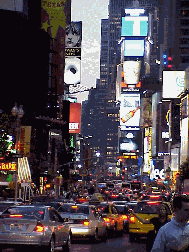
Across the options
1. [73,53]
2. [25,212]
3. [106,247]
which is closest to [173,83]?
[73,53]

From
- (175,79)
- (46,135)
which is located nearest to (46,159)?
(46,135)

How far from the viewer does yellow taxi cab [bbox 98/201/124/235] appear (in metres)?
31.3

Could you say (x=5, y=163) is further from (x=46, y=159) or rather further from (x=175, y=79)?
(x=175, y=79)

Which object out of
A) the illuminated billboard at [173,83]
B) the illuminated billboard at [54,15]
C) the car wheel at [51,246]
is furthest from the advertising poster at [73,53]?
the car wheel at [51,246]

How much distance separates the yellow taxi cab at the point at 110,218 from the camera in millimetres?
31312

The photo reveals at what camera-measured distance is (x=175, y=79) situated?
164m

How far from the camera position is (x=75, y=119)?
382ft

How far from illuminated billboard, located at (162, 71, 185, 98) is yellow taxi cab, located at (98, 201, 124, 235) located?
13188 centimetres

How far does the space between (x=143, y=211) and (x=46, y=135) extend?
75519 mm

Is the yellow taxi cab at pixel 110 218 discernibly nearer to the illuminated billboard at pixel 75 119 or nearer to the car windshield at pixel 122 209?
the car windshield at pixel 122 209

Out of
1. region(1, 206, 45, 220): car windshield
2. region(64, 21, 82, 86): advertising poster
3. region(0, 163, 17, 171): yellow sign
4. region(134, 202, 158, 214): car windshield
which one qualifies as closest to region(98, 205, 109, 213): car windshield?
region(134, 202, 158, 214): car windshield

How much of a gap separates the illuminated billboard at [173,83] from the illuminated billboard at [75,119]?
51.4m

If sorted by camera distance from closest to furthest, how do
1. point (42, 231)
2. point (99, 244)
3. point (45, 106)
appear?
1. point (42, 231)
2. point (99, 244)
3. point (45, 106)

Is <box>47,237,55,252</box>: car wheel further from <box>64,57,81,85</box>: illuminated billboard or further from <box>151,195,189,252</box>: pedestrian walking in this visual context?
<box>64,57,81,85</box>: illuminated billboard
